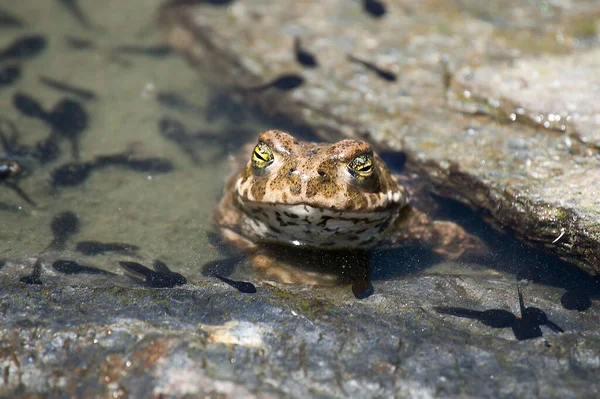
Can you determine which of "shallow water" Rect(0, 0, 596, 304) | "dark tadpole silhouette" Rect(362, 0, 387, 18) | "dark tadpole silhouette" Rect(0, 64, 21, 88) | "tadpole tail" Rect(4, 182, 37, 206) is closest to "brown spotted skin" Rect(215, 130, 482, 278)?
"shallow water" Rect(0, 0, 596, 304)

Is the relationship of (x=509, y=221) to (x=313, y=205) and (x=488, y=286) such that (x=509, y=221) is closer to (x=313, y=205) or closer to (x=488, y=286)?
(x=488, y=286)

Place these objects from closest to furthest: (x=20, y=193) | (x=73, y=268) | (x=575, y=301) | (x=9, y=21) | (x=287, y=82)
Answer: (x=575, y=301), (x=73, y=268), (x=20, y=193), (x=287, y=82), (x=9, y=21)

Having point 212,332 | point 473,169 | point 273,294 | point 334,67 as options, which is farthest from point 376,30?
point 212,332

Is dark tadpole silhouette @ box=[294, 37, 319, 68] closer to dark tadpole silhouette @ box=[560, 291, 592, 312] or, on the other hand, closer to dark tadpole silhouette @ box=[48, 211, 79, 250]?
dark tadpole silhouette @ box=[48, 211, 79, 250]

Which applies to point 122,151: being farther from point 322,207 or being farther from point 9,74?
Answer: point 322,207

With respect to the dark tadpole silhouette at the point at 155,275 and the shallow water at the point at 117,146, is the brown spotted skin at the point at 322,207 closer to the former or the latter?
the shallow water at the point at 117,146

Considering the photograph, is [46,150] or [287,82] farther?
[287,82]

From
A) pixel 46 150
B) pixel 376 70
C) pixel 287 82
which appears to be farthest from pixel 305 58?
pixel 46 150

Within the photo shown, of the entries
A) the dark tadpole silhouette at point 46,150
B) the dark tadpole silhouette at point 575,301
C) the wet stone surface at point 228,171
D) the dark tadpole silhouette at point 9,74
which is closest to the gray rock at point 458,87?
the wet stone surface at point 228,171
